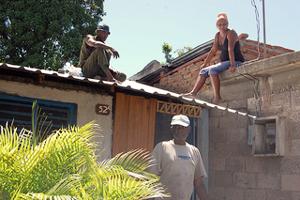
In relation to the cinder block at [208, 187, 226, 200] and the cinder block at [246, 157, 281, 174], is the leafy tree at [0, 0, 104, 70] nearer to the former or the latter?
Answer: the cinder block at [208, 187, 226, 200]

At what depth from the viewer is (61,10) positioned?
1454 centimetres

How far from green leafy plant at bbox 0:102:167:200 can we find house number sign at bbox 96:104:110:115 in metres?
3.14

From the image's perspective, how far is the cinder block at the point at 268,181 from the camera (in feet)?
21.2

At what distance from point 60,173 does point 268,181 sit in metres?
4.16

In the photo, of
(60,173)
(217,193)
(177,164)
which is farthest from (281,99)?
(60,173)

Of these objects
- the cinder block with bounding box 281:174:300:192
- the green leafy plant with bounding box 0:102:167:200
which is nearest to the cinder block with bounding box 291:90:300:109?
the cinder block with bounding box 281:174:300:192

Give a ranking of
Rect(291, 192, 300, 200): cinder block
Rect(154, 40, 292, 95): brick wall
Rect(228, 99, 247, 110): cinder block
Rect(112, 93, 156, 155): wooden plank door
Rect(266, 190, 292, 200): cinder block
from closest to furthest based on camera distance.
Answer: Rect(291, 192, 300, 200): cinder block → Rect(266, 190, 292, 200): cinder block → Rect(112, 93, 156, 155): wooden plank door → Rect(228, 99, 247, 110): cinder block → Rect(154, 40, 292, 95): brick wall

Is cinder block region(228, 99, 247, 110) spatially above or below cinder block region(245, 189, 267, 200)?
above

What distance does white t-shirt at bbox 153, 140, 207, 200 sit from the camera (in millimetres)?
4719

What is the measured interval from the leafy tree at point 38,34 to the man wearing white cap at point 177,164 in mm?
9757

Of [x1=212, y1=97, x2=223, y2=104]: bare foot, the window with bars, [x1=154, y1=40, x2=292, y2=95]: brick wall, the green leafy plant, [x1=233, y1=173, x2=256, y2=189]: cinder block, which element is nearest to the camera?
the green leafy plant

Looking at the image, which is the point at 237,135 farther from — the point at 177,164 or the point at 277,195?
the point at 177,164

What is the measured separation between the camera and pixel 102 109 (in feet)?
21.5

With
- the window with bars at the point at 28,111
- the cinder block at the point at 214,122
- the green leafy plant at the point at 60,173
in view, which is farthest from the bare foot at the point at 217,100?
the green leafy plant at the point at 60,173
